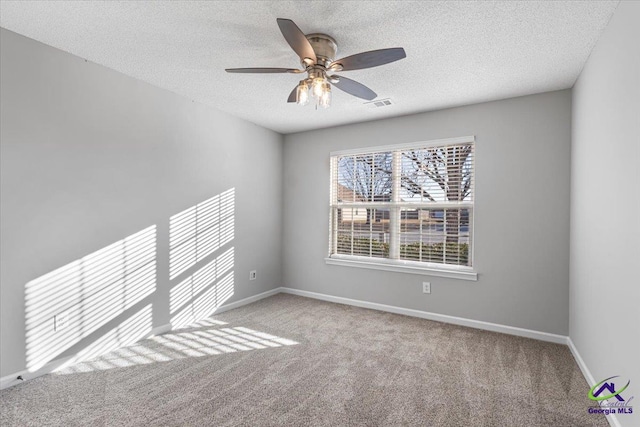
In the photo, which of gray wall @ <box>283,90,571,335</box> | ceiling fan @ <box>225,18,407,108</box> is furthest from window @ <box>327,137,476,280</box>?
ceiling fan @ <box>225,18,407,108</box>

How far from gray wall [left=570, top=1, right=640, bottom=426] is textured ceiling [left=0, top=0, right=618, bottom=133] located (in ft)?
1.01

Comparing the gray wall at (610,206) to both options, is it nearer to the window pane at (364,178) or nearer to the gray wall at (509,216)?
the gray wall at (509,216)

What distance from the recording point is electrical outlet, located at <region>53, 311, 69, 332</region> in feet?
8.09

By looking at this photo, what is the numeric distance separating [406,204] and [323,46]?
2359 mm

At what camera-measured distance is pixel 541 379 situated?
2.39 meters

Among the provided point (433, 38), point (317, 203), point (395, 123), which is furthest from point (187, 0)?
point (317, 203)

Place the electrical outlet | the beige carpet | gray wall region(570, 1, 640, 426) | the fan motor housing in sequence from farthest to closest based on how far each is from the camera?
the electrical outlet < the fan motor housing < the beige carpet < gray wall region(570, 1, 640, 426)

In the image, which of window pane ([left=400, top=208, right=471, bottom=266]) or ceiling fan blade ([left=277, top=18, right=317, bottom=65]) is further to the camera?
window pane ([left=400, top=208, right=471, bottom=266])

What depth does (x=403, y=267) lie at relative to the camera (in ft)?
12.9

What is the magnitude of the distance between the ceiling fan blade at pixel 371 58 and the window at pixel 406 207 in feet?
6.67

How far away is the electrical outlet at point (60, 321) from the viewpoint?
247 cm

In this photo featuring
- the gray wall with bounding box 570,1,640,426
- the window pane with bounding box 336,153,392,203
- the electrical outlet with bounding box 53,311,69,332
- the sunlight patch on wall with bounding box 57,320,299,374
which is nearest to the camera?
the gray wall with bounding box 570,1,640,426

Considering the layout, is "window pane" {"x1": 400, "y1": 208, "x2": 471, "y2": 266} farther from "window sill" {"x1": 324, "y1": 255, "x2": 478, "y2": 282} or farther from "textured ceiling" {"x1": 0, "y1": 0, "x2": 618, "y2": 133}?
"textured ceiling" {"x1": 0, "y1": 0, "x2": 618, "y2": 133}

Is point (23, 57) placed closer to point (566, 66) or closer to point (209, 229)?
point (209, 229)
